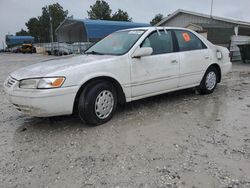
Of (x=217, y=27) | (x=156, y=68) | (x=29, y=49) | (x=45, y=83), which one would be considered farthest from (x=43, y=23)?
(x=45, y=83)

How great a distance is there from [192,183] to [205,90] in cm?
370

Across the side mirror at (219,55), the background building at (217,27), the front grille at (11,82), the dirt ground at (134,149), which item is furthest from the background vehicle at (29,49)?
the front grille at (11,82)

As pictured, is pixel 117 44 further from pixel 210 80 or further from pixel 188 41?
pixel 210 80

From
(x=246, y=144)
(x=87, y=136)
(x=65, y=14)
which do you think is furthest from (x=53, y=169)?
(x=65, y=14)

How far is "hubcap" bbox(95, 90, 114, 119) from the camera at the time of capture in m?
4.00

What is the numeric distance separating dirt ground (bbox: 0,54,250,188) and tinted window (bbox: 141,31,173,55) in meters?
1.11

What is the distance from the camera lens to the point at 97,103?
3980 mm

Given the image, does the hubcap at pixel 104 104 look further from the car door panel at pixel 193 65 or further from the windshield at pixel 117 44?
the car door panel at pixel 193 65

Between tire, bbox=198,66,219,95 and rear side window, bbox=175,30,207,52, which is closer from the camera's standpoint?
rear side window, bbox=175,30,207,52

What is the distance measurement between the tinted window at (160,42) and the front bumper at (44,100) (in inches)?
67.3

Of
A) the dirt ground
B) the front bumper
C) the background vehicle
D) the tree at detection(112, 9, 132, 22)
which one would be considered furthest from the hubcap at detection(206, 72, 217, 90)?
the tree at detection(112, 9, 132, 22)

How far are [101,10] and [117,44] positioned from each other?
52.5m

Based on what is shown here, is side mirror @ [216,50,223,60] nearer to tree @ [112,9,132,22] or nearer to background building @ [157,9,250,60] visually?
background building @ [157,9,250,60]

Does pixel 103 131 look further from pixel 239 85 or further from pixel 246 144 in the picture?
pixel 239 85
